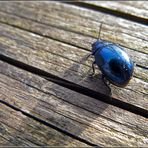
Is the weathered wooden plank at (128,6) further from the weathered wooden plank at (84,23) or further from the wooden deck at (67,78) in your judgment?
the weathered wooden plank at (84,23)

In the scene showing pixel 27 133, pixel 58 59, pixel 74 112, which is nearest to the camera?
pixel 27 133

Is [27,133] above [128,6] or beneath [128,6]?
beneath

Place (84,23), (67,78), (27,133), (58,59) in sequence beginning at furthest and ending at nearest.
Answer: (84,23)
(58,59)
(67,78)
(27,133)

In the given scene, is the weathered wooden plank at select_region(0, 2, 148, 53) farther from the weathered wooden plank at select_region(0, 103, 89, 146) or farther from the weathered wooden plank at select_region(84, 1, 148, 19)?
the weathered wooden plank at select_region(0, 103, 89, 146)

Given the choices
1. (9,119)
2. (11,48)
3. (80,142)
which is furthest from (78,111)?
(11,48)

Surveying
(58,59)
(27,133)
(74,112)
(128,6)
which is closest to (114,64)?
(74,112)

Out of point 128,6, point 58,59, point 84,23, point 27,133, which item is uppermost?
point 128,6

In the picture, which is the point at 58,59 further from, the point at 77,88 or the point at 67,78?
the point at 77,88
